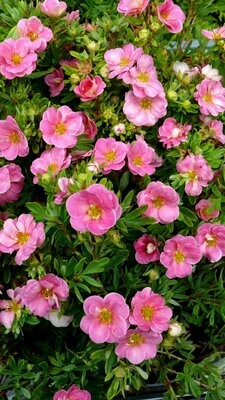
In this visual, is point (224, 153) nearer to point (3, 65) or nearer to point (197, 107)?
point (197, 107)

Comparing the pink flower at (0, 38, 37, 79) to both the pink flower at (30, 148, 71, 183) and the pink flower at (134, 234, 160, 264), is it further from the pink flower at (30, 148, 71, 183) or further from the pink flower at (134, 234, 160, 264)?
the pink flower at (134, 234, 160, 264)

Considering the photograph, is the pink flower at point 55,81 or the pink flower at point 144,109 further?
the pink flower at point 55,81

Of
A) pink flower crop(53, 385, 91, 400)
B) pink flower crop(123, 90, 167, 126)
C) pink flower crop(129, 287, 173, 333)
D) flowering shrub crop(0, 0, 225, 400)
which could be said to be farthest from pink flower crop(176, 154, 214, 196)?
pink flower crop(53, 385, 91, 400)

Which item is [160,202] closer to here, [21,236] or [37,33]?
[21,236]

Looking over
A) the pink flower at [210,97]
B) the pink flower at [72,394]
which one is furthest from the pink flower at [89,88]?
the pink flower at [72,394]

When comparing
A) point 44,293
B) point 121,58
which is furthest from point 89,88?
point 44,293

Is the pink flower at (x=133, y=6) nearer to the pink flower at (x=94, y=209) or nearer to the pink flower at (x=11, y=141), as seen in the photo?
the pink flower at (x=11, y=141)
